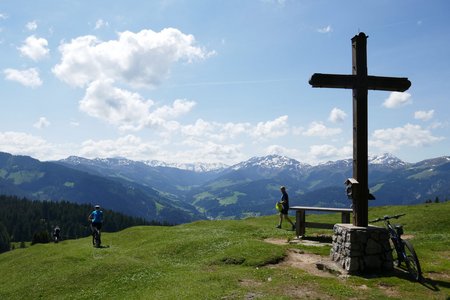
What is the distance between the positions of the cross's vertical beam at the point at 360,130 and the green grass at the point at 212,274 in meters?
3.30

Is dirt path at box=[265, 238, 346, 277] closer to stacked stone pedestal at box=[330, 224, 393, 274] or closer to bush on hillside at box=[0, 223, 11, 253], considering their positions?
stacked stone pedestal at box=[330, 224, 393, 274]

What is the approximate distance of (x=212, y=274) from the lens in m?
20.2

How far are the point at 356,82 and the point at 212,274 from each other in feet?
41.7

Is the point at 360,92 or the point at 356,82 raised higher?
the point at 356,82

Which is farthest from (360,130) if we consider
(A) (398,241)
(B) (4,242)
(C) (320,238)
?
(B) (4,242)

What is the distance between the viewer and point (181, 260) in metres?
26.2

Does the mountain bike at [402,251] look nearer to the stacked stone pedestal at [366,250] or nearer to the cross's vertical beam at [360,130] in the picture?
the stacked stone pedestal at [366,250]

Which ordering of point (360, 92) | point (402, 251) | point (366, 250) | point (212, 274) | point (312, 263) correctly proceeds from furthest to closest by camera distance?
point (312, 263), point (212, 274), point (360, 92), point (402, 251), point (366, 250)

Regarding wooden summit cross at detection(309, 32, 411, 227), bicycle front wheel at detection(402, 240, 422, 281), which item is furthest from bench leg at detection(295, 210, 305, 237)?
bicycle front wheel at detection(402, 240, 422, 281)

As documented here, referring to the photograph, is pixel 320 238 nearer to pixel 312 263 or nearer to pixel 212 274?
pixel 312 263

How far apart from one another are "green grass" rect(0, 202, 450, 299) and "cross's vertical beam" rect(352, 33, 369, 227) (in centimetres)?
330

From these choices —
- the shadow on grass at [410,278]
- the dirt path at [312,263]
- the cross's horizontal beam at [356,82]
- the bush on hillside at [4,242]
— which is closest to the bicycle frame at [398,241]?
the shadow on grass at [410,278]

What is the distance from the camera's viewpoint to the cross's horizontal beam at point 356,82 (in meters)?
18.5

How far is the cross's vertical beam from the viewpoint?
1848cm
